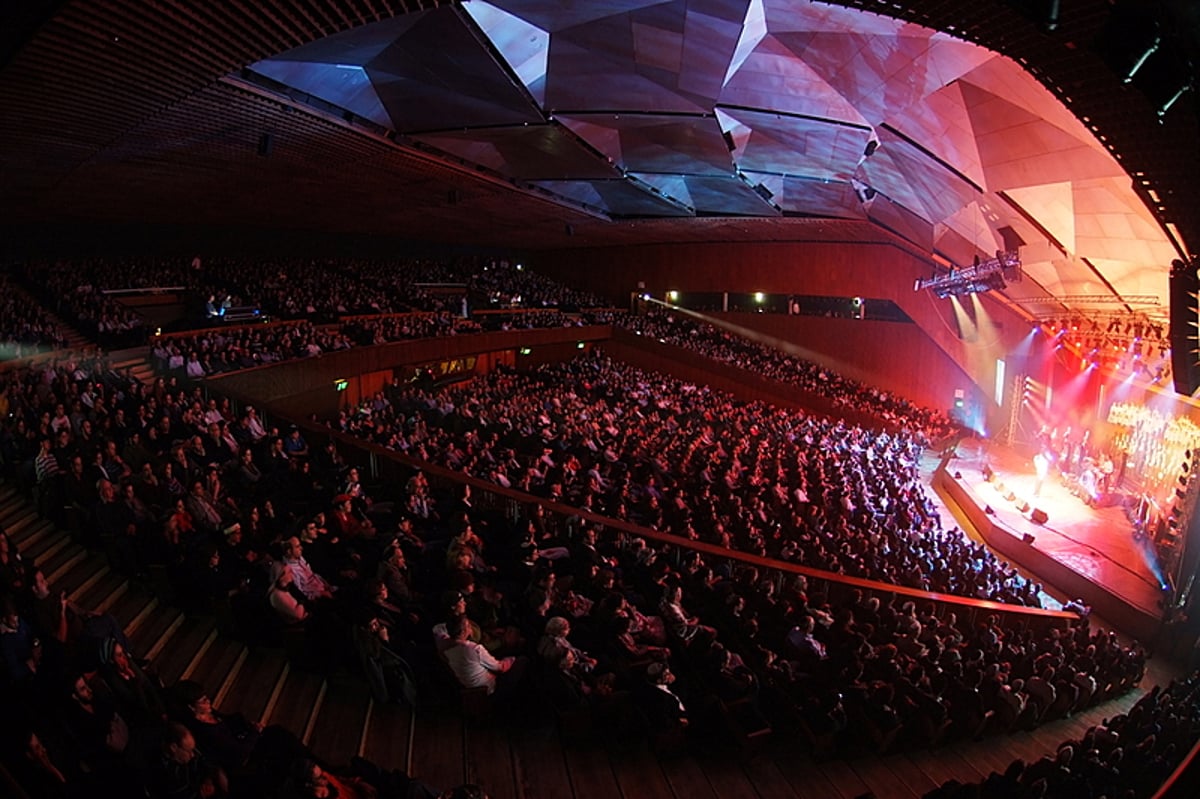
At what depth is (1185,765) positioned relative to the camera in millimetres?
2816

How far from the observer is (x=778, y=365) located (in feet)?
79.9

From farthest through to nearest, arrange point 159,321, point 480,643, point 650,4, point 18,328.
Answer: point 159,321 < point 18,328 < point 650,4 < point 480,643

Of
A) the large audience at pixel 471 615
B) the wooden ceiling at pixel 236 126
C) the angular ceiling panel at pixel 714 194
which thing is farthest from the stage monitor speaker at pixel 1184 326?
the angular ceiling panel at pixel 714 194

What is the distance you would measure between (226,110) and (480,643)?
309 inches

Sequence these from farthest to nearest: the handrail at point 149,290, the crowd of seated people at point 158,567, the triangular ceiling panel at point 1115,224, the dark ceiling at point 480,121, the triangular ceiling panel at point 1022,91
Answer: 1. the handrail at point 149,290
2. the triangular ceiling panel at point 1115,224
3. the triangular ceiling panel at point 1022,91
4. the dark ceiling at point 480,121
5. the crowd of seated people at point 158,567

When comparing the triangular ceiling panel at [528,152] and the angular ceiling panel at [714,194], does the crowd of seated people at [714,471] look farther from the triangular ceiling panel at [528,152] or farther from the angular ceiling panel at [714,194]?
the angular ceiling panel at [714,194]

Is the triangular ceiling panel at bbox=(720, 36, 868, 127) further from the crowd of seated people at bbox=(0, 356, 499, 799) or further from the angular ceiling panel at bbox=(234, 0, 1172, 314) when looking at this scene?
the crowd of seated people at bbox=(0, 356, 499, 799)

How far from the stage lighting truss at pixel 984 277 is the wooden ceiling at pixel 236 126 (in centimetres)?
443

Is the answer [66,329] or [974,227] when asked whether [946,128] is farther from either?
[66,329]

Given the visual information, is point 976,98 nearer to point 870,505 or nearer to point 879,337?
point 870,505

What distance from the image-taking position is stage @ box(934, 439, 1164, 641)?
1032 cm

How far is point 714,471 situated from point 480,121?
290 inches

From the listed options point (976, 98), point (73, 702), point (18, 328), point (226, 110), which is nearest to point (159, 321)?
point (18, 328)

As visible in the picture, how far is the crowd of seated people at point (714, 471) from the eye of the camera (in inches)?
325
